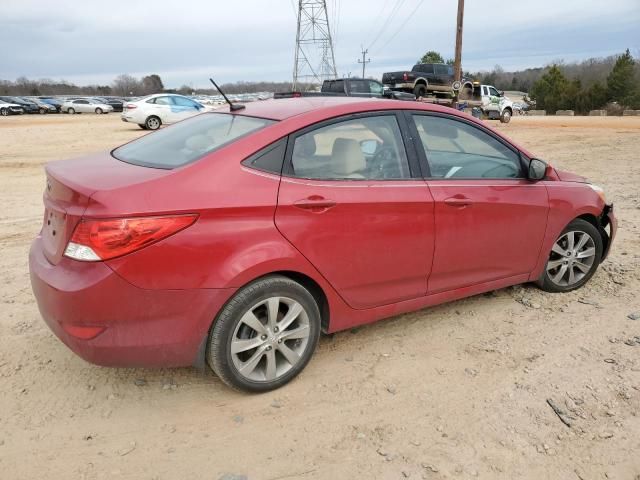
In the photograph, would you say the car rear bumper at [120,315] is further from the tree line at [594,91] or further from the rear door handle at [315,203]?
the tree line at [594,91]

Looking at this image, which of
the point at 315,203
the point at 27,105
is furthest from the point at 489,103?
the point at 27,105

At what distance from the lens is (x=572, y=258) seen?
172 inches

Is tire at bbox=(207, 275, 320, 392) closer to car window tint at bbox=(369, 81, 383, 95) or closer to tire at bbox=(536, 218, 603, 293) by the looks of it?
tire at bbox=(536, 218, 603, 293)

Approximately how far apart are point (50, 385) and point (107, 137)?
660 inches

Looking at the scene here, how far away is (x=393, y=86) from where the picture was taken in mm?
27297

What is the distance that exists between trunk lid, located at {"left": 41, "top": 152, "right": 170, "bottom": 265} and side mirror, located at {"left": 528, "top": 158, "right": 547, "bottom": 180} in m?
2.64

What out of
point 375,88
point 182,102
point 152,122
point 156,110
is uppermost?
point 375,88

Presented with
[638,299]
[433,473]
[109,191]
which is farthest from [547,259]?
[109,191]

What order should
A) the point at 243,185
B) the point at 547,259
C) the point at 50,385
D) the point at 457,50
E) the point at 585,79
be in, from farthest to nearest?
1. the point at 585,79
2. the point at 457,50
3. the point at 547,259
4. the point at 50,385
5. the point at 243,185

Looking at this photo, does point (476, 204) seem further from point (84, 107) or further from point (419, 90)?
point (84, 107)

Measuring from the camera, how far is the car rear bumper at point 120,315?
2.51m

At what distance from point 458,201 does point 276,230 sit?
1.36 metres

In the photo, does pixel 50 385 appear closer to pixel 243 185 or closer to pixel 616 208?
pixel 243 185

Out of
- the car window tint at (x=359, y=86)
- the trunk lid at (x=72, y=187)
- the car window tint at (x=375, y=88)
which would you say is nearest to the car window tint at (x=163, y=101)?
the car window tint at (x=359, y=86)
